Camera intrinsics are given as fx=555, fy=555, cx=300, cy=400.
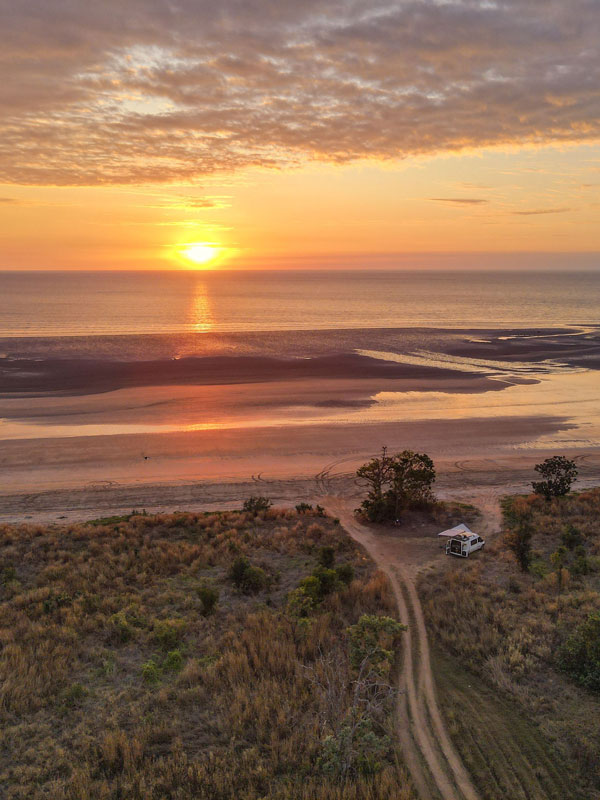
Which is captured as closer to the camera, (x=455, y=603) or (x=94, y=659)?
(x=94, y=659)

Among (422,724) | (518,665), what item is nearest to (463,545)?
(518,665)

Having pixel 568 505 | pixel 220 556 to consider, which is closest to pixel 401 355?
pixel 568 505

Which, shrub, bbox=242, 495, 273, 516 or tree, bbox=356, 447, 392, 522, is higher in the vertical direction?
tree, bbox=356, 447, 392, 522

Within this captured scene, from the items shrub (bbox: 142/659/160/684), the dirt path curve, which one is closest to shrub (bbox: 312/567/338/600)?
the dirt path curve

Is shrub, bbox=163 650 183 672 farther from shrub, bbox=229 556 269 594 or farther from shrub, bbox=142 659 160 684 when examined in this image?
shrub, bbox=229 556 269 594

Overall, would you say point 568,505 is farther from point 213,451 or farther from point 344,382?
point 344,382

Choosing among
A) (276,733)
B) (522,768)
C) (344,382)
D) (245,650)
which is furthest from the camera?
(344,382)
